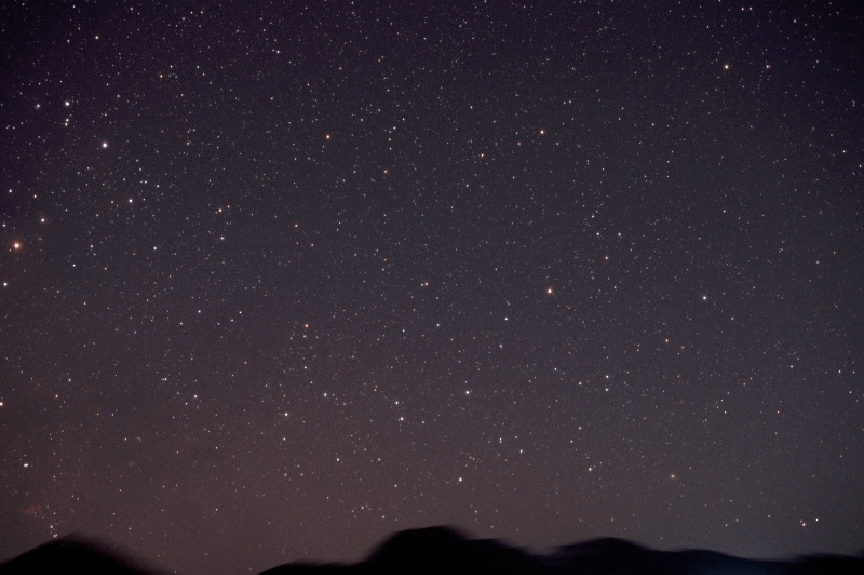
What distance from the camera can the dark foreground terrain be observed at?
331 centimetres

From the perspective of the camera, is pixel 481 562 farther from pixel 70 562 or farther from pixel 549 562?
pixel 70 562

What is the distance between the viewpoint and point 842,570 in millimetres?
3859

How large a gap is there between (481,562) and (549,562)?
50cm

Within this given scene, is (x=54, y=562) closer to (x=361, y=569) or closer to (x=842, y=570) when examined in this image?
(x=361, y=569)

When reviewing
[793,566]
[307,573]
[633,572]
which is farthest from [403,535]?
[793,566]

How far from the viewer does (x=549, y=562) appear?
11.7 ft

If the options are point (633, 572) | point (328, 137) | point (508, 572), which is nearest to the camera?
point (328, 137)

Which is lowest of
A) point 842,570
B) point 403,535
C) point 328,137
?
point 842,570

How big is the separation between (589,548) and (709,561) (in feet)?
2.92

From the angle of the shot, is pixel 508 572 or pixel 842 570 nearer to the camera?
pixel 508 572

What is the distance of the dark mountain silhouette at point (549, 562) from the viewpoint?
331 centimetres

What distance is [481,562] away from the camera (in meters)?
3.59

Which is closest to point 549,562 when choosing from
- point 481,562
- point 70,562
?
point 481,562

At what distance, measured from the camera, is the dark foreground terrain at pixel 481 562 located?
3309 millimetres
